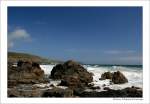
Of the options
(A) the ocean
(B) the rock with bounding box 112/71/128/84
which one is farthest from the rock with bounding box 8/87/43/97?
(B) the rock with bounding box 112/71/128/84

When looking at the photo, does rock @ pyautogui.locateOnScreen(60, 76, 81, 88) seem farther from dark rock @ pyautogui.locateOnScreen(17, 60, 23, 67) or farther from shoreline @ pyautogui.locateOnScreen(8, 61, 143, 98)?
dark rock @ pyautogui.locateOnScreen(17, 60, 23, 67)

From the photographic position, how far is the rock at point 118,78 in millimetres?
8359

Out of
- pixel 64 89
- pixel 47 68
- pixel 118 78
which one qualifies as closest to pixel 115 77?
pixel 118 78

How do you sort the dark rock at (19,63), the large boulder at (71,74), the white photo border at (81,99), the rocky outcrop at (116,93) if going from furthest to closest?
the dark rock at (19,63) < the large boulder at (71,74) < the rocky outcrop at (116,93) < the white photo border at (81,99)

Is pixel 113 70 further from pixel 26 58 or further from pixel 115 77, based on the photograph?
pixel 26 58

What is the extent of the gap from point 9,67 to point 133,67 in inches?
71.1

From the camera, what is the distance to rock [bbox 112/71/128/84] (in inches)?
329

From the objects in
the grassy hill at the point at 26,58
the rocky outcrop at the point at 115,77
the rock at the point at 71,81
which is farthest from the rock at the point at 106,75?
the grassy hill at the point at 26,58

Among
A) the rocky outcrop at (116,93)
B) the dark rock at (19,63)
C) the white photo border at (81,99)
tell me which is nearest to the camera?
the white photo border at (81,99)

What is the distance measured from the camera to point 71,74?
8461mm

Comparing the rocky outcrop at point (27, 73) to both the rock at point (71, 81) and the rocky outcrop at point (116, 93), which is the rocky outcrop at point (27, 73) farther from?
the rocky outcrop at point (116, 93)

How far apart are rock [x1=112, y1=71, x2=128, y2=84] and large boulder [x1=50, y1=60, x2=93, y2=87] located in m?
0.34

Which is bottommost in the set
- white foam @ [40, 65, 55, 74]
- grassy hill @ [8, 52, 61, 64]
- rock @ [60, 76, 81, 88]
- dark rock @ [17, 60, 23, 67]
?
rock @ [60, 76, 81, 88]

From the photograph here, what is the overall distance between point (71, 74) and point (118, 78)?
2.30 feet
